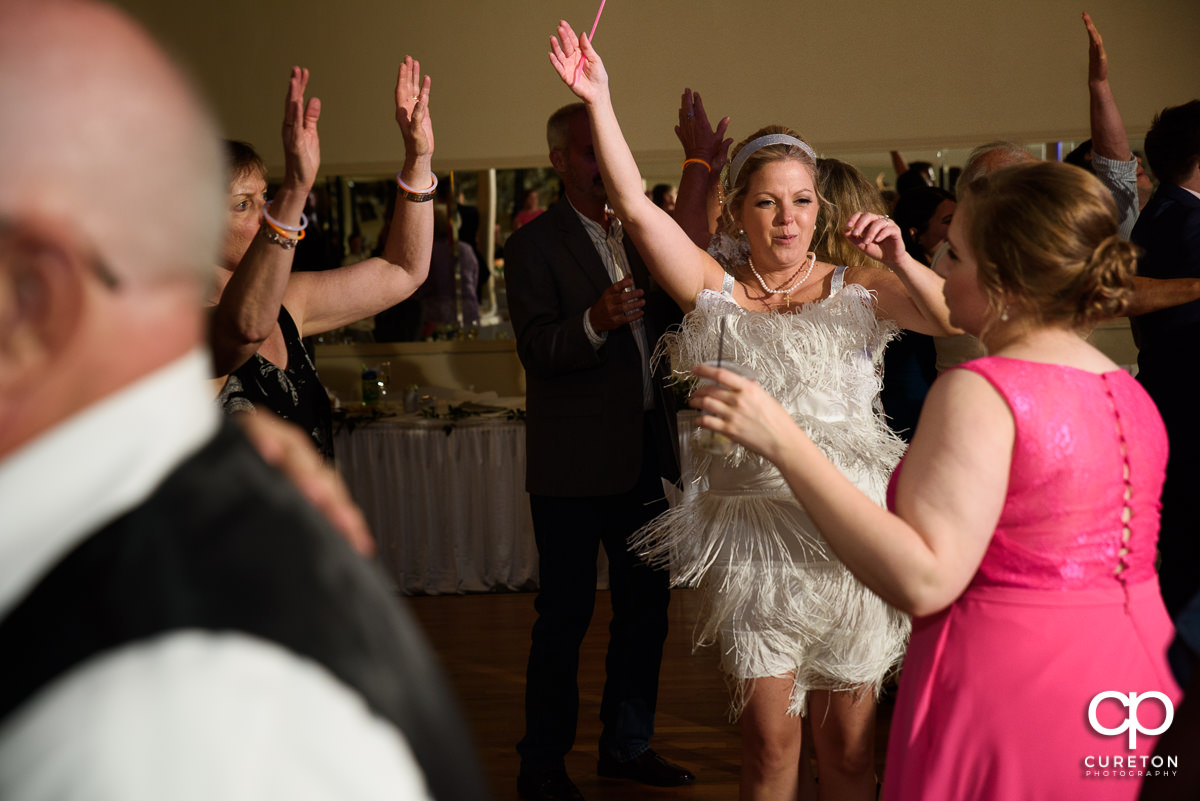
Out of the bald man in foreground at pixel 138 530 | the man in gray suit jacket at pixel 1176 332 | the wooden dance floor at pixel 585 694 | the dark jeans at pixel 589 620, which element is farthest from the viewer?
the man in gray suit jacket at pixel 1176 332

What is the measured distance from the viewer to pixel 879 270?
2.49 meters

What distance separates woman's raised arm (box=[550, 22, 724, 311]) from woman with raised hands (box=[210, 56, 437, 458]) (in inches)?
Result: 12.1

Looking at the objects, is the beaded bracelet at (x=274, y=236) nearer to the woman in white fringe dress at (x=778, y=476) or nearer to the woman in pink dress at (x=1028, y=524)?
the woman in white fringe dress at (x=778, y=476)

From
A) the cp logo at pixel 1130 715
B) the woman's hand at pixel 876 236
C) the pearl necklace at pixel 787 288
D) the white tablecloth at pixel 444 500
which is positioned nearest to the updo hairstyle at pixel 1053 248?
the cp logo at pixel 1130 715

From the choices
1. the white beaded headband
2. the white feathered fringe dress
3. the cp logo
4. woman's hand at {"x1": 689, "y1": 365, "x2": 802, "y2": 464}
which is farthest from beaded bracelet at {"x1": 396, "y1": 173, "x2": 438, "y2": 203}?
the cp logo

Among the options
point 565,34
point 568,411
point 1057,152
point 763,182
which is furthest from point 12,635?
point 1057,152

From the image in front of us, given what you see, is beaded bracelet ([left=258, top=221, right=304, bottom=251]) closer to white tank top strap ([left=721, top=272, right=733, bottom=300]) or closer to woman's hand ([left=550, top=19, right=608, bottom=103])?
woman's hand ([left=550, top=19, right=608, bottom=103])

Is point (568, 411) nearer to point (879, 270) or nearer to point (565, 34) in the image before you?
point (879, 270)

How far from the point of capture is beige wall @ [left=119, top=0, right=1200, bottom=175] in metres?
6.52

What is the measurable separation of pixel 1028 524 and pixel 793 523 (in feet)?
2.90

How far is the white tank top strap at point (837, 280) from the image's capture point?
2.42 meters

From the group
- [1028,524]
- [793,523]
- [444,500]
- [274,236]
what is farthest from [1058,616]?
[444,500]

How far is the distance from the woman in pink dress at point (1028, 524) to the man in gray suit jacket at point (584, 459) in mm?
1586

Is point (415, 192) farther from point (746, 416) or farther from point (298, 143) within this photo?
point (746, 416)
